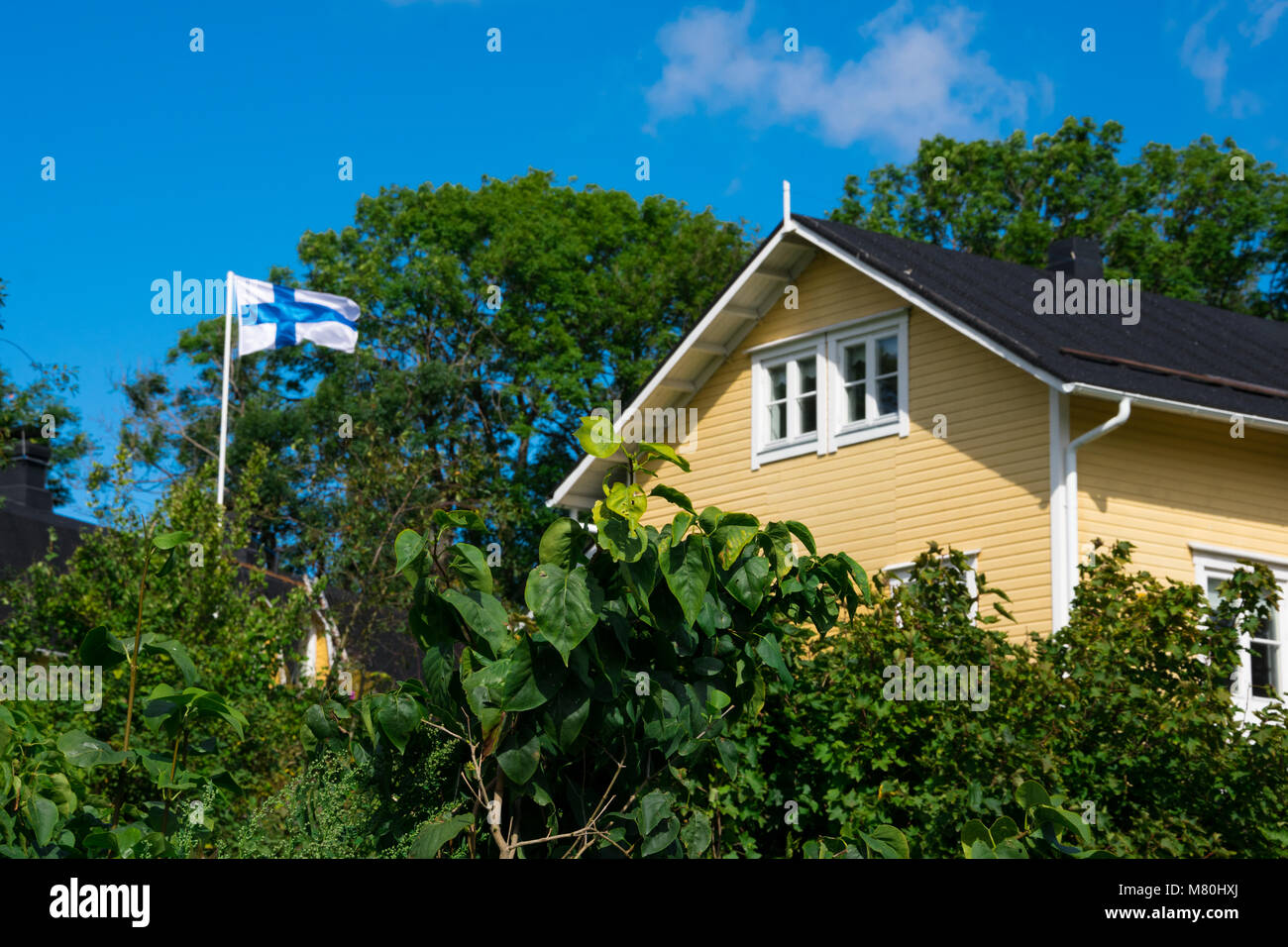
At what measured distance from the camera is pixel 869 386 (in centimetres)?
1725

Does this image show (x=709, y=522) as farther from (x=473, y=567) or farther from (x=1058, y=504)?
(x=1058, y=504)

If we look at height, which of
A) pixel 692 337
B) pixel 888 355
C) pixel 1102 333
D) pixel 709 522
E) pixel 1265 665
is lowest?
pixel 1265 665

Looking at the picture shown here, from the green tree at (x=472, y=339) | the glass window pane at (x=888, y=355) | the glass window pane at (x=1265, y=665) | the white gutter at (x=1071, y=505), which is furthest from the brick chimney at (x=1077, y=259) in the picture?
the green tree at (x=472, y=339)

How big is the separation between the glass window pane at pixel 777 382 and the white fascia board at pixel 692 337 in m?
1.05

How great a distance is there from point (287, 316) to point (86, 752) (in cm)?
2082

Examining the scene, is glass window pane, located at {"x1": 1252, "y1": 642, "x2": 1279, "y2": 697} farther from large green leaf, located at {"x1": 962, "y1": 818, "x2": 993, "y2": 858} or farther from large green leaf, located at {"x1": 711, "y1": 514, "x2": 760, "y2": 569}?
large green leaf, located at {"x1": 711, "y1": 514, "x2": 760, "y2": 569}

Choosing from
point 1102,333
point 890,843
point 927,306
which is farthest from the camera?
point 1102,333

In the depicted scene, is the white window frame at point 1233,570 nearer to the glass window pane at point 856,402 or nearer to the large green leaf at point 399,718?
the glass window pane at point 856,402

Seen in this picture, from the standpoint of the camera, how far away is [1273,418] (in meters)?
14.8

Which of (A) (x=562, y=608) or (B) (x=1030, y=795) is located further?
(B) (x=1030, y=795)

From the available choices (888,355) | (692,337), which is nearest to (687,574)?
(888,355)

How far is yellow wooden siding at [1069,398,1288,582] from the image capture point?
1480 centimetres

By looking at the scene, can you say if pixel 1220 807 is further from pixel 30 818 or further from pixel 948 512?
pixel 948 512

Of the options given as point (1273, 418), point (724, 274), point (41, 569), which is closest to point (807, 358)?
point (1273, 418)
